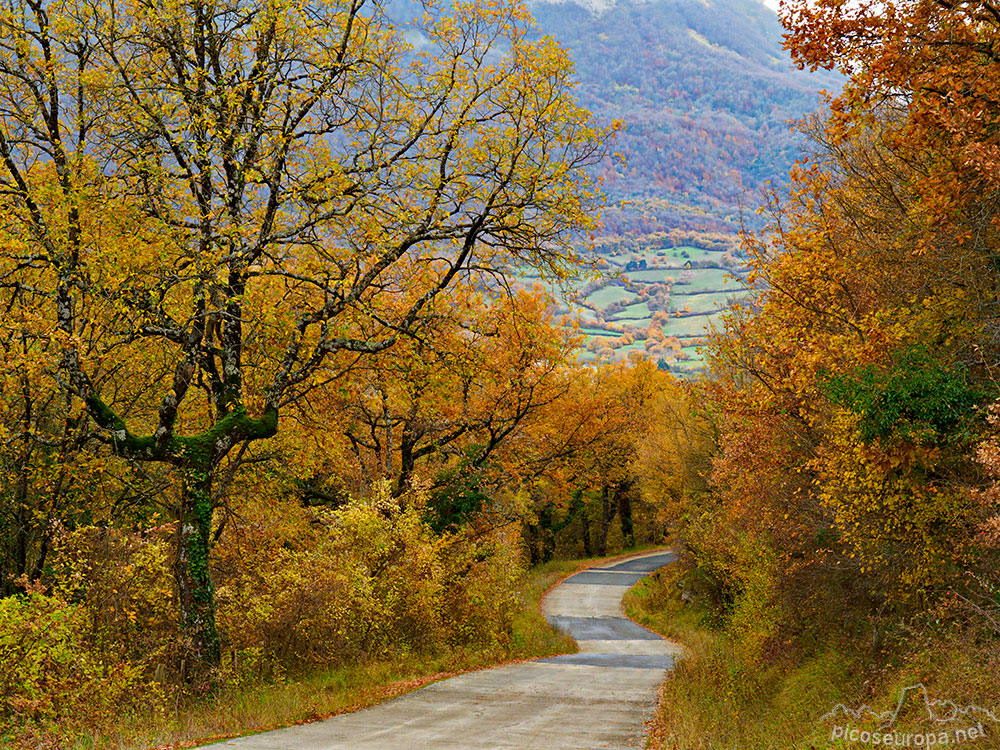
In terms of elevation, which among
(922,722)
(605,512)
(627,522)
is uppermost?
(605,512)

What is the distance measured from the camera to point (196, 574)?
12227 millimetres

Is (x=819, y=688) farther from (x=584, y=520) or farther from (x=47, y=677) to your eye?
(x=584, y=520)

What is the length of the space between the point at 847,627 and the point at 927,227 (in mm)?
7575

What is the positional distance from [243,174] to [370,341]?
384 centimetres

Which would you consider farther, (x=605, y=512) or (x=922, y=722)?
(x=605, y=512)

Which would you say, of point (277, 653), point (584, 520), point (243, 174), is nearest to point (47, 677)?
point (277, 653)

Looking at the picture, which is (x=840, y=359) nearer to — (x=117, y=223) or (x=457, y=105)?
(x=457, y=105)

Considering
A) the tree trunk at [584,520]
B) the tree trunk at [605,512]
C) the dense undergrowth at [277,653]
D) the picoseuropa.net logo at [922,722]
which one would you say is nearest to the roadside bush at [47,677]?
the dense undergrowth at [277,653]

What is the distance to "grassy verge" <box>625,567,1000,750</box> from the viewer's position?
8.19m

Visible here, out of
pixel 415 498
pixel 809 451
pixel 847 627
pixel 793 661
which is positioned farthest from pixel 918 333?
pixel 415 498

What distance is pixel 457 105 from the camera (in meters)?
13.8

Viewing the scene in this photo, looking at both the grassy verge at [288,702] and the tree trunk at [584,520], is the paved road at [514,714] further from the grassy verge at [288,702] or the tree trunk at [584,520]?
the tree trunk at [584,520]

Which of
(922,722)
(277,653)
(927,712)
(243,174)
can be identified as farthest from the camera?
(277,653)

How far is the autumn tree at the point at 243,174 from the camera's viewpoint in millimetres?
12000
